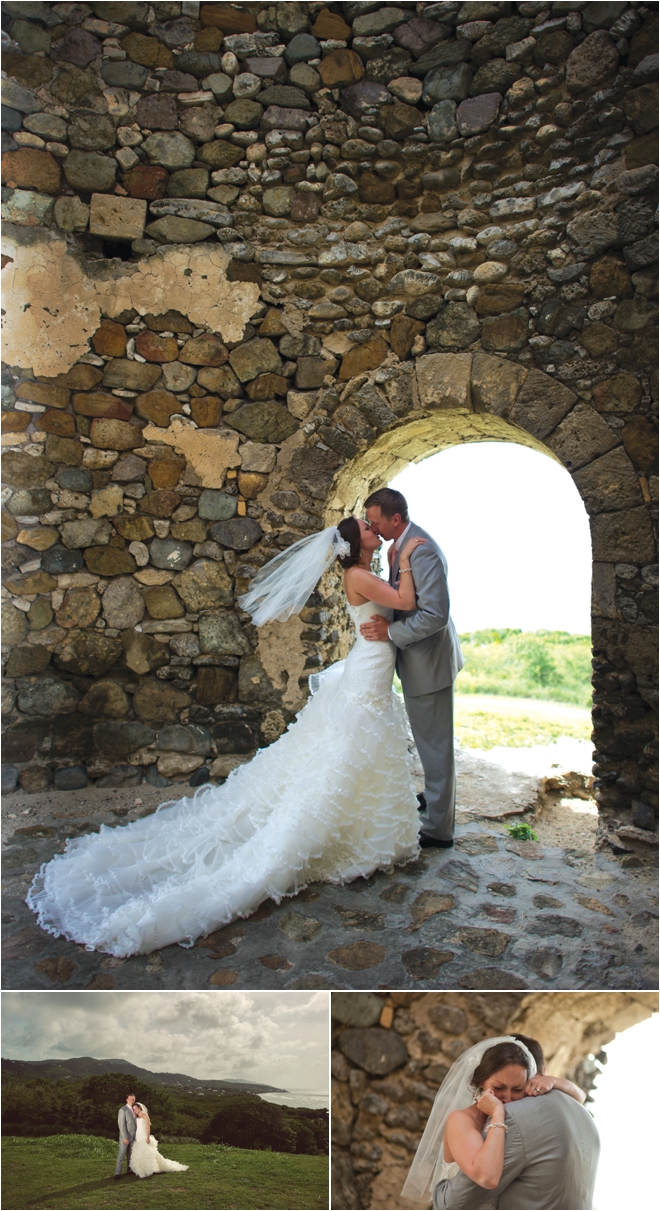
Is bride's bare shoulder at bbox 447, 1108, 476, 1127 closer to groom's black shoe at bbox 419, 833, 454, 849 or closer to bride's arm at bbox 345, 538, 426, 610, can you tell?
groom's black shoe at bbox 419, 833, 454, 849

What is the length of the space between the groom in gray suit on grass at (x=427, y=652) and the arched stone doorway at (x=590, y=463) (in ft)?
2.71

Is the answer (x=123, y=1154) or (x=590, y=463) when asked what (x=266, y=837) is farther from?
(x=590, y=463)

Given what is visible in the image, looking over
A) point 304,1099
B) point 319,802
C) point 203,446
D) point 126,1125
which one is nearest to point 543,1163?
point 304,1099

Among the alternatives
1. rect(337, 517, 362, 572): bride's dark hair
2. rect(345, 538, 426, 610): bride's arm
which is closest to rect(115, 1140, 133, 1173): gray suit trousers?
rect(345, 538, 426, 610): bride's arm

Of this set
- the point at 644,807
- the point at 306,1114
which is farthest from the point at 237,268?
the point at 306,1114

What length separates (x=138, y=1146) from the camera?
6.35 feet

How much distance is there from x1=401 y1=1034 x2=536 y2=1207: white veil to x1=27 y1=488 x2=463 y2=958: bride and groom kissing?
3.84 ft

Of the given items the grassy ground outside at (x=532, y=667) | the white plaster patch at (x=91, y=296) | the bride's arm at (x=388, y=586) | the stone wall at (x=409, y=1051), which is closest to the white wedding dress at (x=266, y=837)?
the bride's arm at (x=388, y=586)

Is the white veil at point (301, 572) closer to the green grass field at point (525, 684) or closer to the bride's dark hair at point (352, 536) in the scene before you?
the bride's dark hair at point (352, 536)

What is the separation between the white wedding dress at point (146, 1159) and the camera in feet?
6.22

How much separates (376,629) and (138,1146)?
2.12m

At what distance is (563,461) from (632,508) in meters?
0.44

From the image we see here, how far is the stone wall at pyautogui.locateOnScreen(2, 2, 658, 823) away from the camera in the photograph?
3.84 m

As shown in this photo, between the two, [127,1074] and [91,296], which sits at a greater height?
[91,296]
